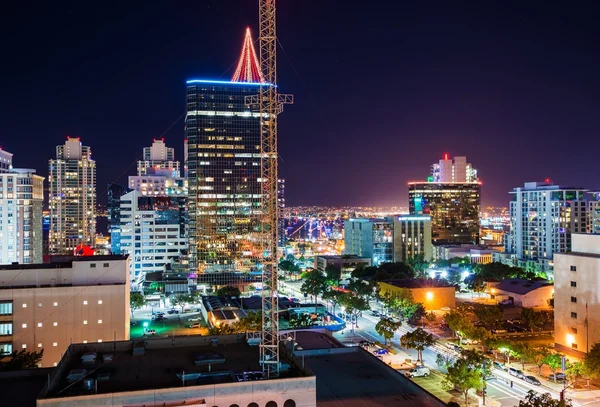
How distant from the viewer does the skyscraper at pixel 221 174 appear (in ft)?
246

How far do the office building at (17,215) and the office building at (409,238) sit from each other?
57.7 meters

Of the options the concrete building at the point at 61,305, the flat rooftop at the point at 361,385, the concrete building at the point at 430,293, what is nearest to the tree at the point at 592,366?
the flat rooftop at the point at 361,385

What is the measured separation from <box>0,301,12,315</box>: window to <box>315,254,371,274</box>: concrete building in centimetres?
5327

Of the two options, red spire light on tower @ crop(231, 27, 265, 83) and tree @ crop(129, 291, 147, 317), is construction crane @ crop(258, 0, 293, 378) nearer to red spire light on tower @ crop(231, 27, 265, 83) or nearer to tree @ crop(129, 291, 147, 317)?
tree @ crop(129, 291, 147, 317)

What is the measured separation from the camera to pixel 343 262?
278 feet

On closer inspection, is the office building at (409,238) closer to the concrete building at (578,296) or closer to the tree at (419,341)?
the concrete building at (578,296)

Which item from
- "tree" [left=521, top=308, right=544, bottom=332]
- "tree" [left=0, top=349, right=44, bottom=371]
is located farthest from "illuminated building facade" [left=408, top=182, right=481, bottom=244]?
"tree" [left=0, top=349, right=44, bottom=371]

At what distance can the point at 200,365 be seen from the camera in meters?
18.4

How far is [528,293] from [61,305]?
46272 millimetres

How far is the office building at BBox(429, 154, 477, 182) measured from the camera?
145 meters

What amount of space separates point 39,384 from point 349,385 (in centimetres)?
1254

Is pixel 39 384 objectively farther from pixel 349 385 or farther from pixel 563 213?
pixel 563 213

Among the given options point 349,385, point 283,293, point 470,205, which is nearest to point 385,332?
point 349,385

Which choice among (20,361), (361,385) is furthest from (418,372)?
(20,361)
